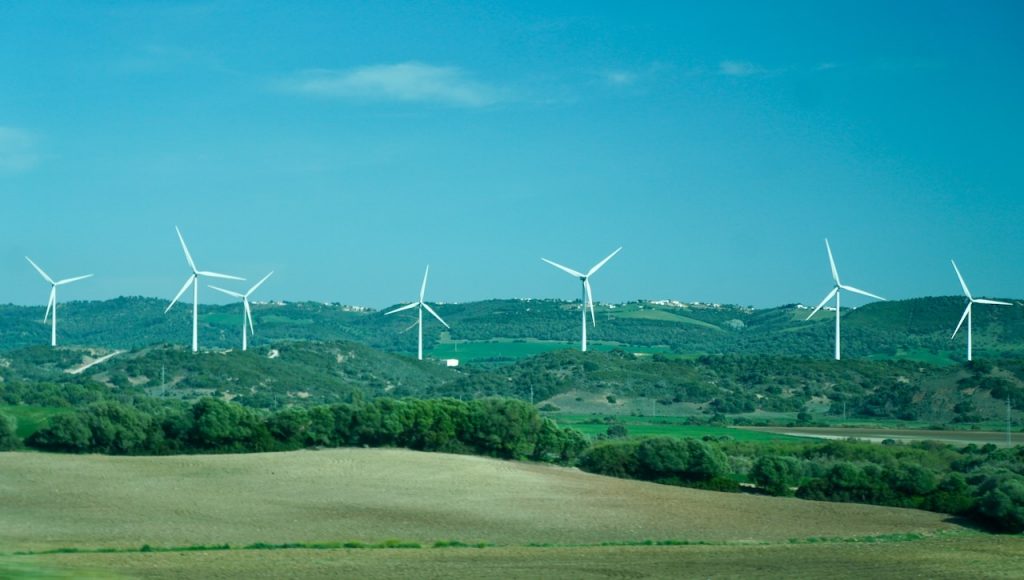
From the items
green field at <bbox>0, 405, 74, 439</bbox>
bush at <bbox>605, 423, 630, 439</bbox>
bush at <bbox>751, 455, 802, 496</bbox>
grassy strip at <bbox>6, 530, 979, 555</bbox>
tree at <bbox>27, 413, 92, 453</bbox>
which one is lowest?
grassy strip at <bbox>6, 530, 979, 555</bbox>

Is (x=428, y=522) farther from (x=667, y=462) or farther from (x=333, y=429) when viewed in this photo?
(x=333, y=429)

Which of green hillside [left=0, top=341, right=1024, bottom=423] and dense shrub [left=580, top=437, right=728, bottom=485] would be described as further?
green hillside [left=0, top=341, right=1024, bottom=423]

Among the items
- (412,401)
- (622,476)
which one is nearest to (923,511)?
(622,476)

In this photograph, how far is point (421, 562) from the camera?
42.8 m

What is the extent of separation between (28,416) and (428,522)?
120ft

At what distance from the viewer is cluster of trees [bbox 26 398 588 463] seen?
7756cm

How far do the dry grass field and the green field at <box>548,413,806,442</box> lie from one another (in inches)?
889

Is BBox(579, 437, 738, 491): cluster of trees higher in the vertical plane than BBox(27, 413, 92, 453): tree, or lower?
lower

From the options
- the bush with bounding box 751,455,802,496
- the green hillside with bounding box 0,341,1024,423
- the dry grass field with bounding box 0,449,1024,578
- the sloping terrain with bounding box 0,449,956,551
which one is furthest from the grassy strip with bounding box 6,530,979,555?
the green hillside with bounding box 0,341,1024,423

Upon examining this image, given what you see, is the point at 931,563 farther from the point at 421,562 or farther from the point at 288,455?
the point at 288,455

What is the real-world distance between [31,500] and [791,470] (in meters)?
37.7

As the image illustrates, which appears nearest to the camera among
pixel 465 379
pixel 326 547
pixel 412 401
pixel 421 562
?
pixel 421 562

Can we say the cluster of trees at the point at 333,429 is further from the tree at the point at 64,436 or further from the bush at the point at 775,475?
the bush at the point at 775,475

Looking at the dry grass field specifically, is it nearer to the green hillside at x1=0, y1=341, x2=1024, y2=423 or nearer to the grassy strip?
the grassy strip
